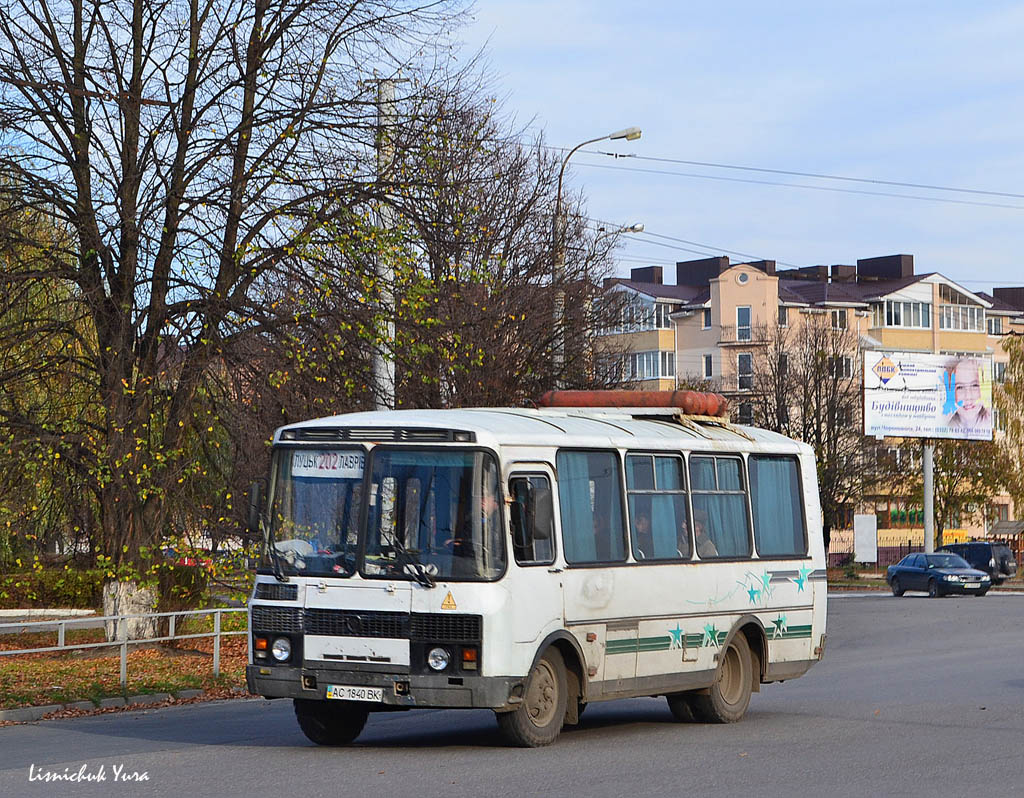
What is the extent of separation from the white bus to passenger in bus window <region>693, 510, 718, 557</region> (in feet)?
0.10

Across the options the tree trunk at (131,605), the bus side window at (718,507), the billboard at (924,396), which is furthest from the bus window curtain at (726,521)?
the billboard at (924,396)

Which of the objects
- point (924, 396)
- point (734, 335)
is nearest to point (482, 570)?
point (924, 396)

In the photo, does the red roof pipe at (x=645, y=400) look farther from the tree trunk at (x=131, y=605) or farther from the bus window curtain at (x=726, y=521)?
the tree trunk at (x=131, y=605)

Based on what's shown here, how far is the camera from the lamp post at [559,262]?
36156 mm

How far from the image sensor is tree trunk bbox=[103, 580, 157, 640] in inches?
902

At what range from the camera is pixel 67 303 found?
22.5 m

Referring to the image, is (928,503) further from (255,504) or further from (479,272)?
(255,504)

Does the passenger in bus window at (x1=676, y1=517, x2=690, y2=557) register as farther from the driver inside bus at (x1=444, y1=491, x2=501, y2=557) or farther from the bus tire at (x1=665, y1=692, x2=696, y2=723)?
the driver inside bus at (x1=444, y1=491, x2=501, y2=557)

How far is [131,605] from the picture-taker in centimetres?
2314

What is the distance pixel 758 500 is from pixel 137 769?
23.4ft

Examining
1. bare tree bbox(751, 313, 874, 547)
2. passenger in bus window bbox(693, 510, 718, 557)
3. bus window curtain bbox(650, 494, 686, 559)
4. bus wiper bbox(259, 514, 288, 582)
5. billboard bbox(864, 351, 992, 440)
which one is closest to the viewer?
bus wiper bbox(259, 514, 288, 582)

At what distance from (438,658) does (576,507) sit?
1.97m

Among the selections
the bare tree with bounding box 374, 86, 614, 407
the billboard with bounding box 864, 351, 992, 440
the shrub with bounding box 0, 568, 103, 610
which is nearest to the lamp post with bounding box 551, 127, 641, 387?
the bare tree with bounding box 374, 86, 614, 407

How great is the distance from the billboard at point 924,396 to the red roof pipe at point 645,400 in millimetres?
50169
